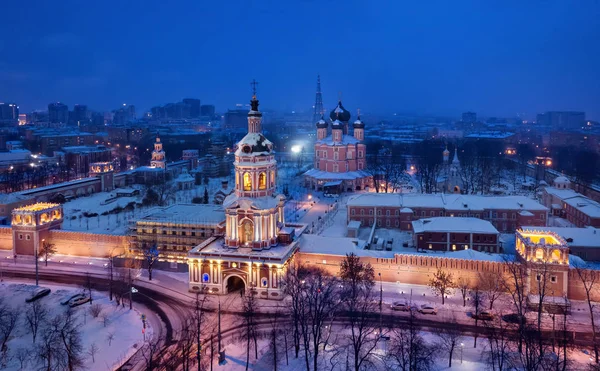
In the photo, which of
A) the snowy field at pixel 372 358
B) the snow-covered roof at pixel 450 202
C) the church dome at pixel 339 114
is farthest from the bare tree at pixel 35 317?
the church dome at pixel 339 114

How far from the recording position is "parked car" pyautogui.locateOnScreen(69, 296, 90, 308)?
68.8 ft

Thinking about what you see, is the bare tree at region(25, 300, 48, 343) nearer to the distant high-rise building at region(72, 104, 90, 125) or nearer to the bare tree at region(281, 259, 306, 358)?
the bare tree at region(281, 259, 306, 358)

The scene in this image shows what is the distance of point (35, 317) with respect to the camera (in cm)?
1839

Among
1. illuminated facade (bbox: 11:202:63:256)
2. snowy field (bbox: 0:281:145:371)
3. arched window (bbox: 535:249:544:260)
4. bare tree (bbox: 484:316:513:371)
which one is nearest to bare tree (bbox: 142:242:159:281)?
snowy field (bbox: 0:281:145:371)

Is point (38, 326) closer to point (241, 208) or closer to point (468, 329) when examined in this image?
point (241, 208)

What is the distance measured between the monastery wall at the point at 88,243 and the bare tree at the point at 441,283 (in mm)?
16854

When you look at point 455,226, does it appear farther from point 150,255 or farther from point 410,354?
point 150,255

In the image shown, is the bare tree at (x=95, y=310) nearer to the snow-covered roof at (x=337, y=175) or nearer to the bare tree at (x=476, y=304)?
the bare tree at (x=476, y=304)

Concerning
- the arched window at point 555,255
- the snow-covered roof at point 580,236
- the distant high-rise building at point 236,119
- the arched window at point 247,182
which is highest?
the distant high-rise building at point 236,119

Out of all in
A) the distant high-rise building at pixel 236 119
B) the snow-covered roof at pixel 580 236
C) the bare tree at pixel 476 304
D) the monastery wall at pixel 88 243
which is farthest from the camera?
the distant high-rise building at pixel 236 119

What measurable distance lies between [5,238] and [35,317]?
45.6ft

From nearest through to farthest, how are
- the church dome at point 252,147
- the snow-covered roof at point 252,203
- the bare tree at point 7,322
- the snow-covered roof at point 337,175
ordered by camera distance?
the bare tree at point 7,322 → the snow-covered roof at point 252,203 → the church dome at point 252,147 → the snow-covered roof at point 337,175

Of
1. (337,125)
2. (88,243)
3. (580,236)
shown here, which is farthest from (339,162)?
(88,243)

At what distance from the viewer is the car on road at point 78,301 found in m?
21.0
